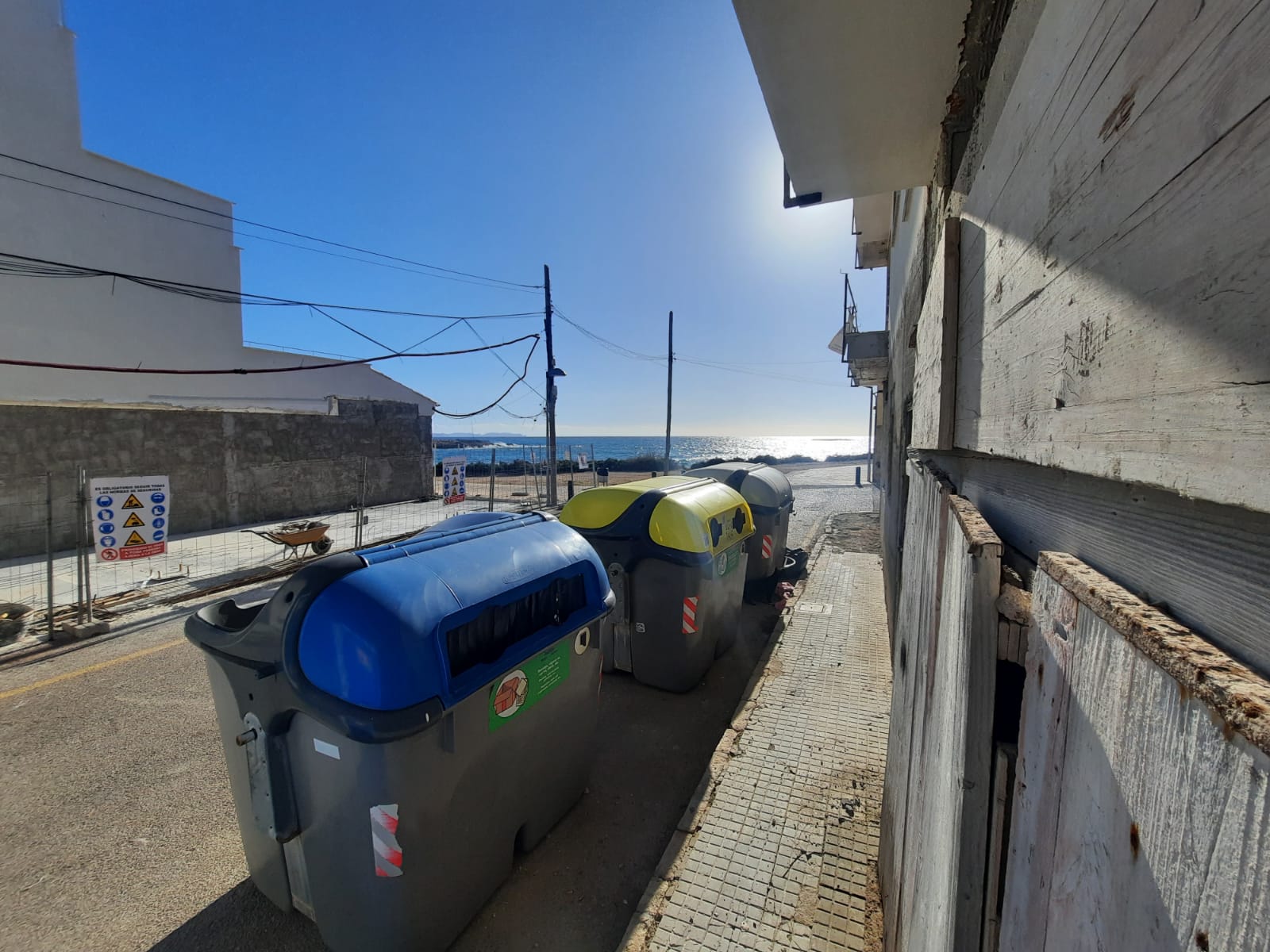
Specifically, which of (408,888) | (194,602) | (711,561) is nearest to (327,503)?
(194,602)

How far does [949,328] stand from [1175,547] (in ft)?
4.55

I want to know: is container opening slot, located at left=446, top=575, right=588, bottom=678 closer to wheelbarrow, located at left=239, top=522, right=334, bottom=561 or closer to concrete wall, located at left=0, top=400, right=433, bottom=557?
wheelbarrow, located at left=239, top=522, right=334, bottom=561

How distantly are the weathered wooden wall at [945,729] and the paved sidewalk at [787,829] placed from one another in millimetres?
611

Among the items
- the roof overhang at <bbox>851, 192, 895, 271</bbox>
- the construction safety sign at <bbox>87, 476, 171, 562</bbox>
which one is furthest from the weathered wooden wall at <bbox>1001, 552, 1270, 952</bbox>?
the construction safety sign at <bbox>87, 476, 171, 562</bbox>

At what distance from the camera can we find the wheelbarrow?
1030 cm

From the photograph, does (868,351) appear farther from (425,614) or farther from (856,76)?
(425,614)

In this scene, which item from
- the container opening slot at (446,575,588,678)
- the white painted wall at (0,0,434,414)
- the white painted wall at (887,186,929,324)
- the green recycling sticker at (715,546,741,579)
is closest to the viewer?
the container opening slot at (446,575,588,678)

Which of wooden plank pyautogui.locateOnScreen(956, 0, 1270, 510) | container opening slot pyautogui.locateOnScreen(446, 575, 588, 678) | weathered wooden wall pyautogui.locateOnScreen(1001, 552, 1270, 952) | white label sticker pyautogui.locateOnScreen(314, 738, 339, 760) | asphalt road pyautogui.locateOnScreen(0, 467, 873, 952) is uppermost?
wooden plank pyautogui.locateOnScreen(956, 0, 1270, 510)

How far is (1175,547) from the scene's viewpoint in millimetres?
720

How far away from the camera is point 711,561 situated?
211 inches

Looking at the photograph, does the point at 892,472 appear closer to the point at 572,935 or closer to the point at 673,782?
the point at 673,782

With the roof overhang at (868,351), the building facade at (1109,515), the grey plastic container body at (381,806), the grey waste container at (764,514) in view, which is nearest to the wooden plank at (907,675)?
the building facade at (1109,515)

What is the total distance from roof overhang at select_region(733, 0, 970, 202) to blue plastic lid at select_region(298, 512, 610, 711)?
2.85 metres

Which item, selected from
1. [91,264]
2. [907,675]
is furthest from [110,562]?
[91,264]
